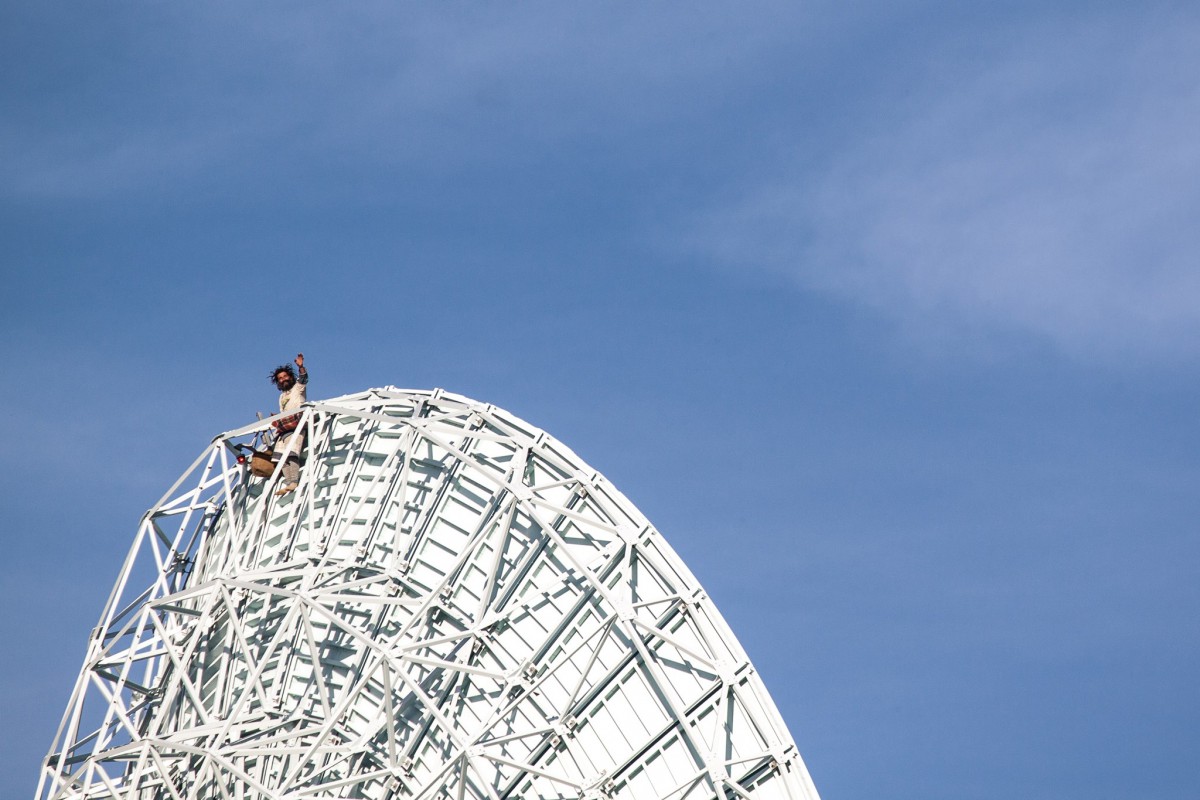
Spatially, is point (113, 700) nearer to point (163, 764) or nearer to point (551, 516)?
point (163, 764)

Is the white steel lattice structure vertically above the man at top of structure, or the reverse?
the man at top of structure

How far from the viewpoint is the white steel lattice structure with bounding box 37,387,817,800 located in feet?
114

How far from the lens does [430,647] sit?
1494 inches

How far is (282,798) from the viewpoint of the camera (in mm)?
35000

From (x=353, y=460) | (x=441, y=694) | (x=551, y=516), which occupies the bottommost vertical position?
(x=441, y=694)

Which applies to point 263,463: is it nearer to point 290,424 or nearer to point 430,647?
point 290,424

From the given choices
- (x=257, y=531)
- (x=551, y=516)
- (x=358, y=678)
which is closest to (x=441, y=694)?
(x=358, y=678)

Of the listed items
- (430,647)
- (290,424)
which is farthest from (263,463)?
(430,647)

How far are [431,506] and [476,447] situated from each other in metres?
1.90

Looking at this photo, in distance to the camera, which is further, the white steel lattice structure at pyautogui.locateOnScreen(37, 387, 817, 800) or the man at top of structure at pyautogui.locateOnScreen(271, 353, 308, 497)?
the man at top of structure at pyautogui.locateOnScreen(271, 353, 308, 497)

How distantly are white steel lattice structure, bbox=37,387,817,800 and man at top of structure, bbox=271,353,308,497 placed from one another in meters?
0.46

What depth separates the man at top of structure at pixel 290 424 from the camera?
42062mm

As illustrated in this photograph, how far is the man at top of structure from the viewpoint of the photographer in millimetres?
A: 42062

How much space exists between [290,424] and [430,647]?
844 cm
